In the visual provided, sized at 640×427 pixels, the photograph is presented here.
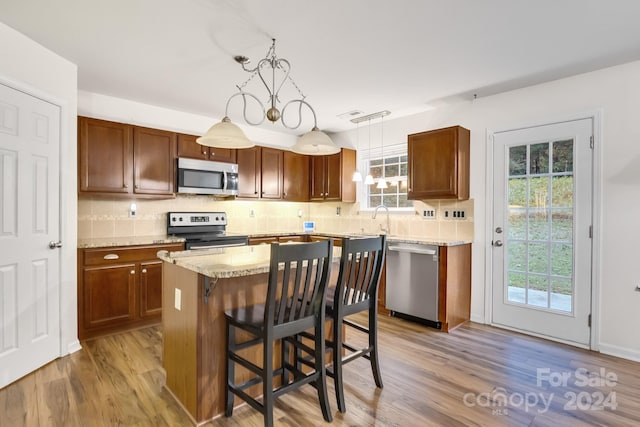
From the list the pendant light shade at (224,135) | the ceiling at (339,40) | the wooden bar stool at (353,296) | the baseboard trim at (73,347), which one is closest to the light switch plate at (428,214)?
the ceiling at (339,40)

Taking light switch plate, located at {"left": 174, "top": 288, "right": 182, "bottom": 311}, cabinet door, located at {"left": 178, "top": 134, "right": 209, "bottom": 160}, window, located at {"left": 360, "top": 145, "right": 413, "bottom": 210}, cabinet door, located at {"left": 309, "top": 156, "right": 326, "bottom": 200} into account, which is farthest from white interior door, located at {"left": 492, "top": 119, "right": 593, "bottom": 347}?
cabinet door, located at {"left": 178, "top": 134, "right": 209, "bottom": 160}

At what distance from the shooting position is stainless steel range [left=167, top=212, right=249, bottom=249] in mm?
3949

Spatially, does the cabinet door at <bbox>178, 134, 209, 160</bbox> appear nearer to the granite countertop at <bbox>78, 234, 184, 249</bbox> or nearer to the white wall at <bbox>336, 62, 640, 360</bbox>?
the granite countertop at <bbox>78, 234, 184, 249</bbox>

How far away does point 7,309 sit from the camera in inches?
92.8

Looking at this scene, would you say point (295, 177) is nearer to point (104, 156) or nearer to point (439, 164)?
point (439, 164)

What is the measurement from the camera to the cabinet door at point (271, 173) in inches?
191

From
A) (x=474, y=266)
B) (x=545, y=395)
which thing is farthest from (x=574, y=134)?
(x=545, y=395)

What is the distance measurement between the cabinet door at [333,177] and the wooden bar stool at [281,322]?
10.0ft

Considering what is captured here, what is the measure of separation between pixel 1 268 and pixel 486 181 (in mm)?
4279

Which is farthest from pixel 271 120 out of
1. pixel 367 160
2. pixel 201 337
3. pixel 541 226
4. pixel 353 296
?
pixel 367 160

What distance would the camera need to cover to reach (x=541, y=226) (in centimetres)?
330

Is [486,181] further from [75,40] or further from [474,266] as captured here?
[75,40]

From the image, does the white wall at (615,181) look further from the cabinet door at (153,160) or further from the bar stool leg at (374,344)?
the cabinet door at (153,160)

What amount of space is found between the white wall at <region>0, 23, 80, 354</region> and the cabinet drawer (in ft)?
0.73
